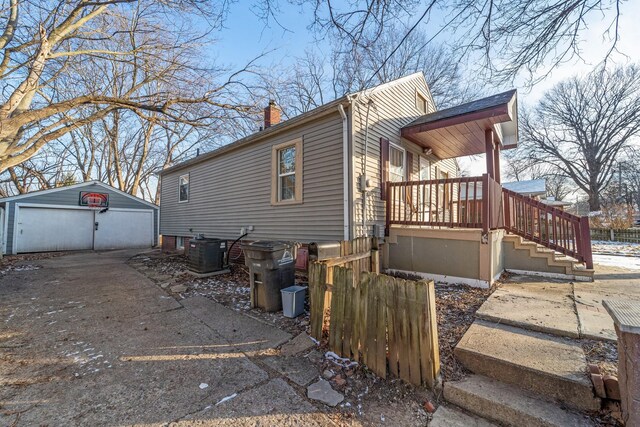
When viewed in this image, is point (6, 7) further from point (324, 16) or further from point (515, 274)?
point (515, 274)

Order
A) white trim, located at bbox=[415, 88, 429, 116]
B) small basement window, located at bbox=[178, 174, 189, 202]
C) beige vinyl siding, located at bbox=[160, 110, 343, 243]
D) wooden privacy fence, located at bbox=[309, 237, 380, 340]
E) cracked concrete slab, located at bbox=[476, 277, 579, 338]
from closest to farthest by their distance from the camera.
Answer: cracked concrete slab, located at bbox=[476, 277, 579, 338]
wooden privacy fence, located at bbox=[309, 237, 380, 340]
beige vinyl siding, located at bbox=[160, 110, 343, 243]
white trim, located at bbox=[415, 88, 429, 116]
small basement window, located at bbox=[178, 174, 189, 202]

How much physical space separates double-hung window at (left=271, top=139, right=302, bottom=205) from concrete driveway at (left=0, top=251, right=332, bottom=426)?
335 cm

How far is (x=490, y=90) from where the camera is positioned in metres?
3.90

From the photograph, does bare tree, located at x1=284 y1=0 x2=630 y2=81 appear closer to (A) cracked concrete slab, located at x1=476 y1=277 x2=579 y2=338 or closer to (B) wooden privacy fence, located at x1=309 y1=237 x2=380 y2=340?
(B) wooden privacy fence, located at x1=309 y1=237 x2=380 y2=340

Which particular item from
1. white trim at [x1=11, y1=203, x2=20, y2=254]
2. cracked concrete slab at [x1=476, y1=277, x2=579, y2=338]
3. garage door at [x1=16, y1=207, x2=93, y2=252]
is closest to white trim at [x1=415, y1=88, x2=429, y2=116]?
cracked concrete slab at [x1=476, y1=277, x2=579, y2=338]

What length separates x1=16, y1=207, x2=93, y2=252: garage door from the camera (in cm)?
1166

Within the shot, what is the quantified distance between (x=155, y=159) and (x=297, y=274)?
2349cm

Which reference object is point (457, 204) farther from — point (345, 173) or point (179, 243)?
A: point (179, 243)

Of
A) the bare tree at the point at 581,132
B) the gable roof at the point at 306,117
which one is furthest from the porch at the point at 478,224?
the bare tree at the point at 581,132

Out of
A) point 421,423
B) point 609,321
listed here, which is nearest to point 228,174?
point 421,423

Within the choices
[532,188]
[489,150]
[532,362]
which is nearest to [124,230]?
[489,150]

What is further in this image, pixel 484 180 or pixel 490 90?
pixel 484 180

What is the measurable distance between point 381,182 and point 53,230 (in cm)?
1514

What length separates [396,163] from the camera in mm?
7312
